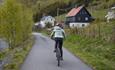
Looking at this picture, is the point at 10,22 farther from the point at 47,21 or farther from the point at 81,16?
the point at 47,21

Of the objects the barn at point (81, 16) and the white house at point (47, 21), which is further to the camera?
the white house at point (47, 21)

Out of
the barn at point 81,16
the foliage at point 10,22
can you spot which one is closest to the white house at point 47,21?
the barn at point 81,16

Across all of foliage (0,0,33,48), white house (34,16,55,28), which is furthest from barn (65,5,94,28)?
foliage (0,0,33,48)

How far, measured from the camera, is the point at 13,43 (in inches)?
1435

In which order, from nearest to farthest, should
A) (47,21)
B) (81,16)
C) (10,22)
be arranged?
(10,22) < (81,16) < (47,21)

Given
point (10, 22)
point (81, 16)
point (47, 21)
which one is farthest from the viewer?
point (47, 21)

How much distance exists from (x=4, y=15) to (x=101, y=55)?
62.1 feet

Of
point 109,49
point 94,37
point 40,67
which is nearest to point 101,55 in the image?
point 109,49

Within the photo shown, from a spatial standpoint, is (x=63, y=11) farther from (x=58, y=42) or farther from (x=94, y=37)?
(x=58, y=42)

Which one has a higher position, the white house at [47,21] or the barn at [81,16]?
the barn at [81,16]

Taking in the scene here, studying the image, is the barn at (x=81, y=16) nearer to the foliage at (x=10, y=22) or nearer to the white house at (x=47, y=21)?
the white house at (x=47, y=21)

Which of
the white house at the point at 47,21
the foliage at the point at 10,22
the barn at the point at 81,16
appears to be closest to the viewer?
the foliage at the point at 10,22

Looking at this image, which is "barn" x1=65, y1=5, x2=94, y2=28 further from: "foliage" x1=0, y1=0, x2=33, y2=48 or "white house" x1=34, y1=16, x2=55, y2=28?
"foliage" x1=0, y1=0, x2=33, y2=48

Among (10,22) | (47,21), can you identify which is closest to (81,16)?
(47,21)
